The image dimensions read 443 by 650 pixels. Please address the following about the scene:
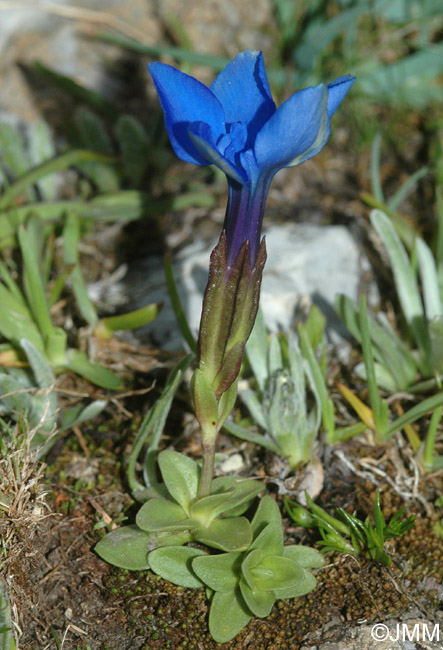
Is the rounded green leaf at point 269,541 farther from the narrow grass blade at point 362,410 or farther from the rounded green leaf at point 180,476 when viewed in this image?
the narrow grass blade at point 362,410

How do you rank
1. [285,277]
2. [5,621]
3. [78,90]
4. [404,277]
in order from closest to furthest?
[5,621] → [404,277] → [285,277] → [78,90]

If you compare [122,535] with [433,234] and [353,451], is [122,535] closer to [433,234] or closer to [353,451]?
[353,451]

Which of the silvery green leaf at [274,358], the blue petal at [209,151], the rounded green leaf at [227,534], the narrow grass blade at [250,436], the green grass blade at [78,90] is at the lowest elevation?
the rounded green leaf at [227,534]

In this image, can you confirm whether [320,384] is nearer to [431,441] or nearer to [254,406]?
[254,406]

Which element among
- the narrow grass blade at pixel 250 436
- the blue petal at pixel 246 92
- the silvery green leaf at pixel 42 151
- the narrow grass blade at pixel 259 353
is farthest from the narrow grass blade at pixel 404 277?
the silvery green leaf at pixel 42 151

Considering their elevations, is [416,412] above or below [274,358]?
below

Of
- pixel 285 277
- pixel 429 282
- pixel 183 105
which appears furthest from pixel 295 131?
pixel 285 277
